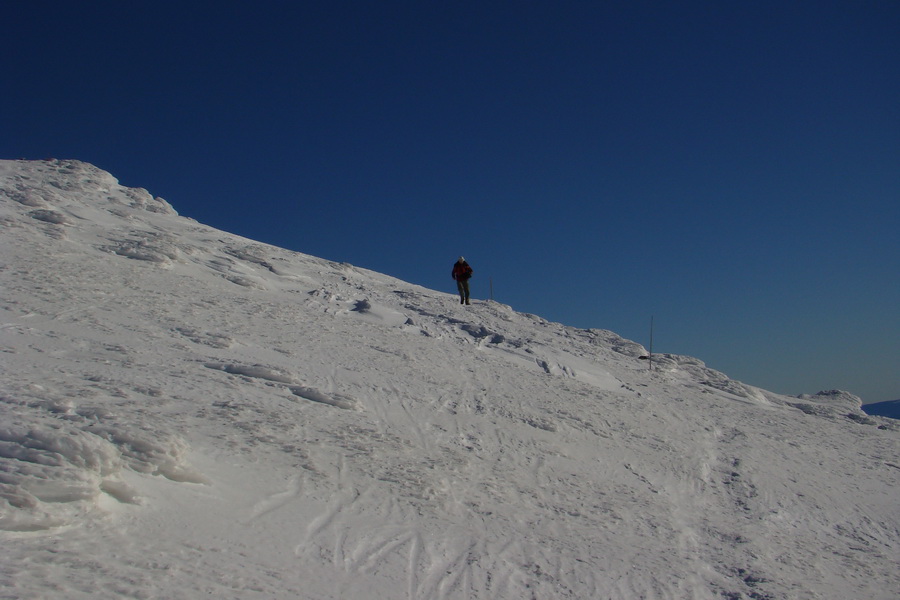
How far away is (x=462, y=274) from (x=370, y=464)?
15029 mm

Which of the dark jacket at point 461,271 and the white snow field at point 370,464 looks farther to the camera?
the dark jacket at point 461,271

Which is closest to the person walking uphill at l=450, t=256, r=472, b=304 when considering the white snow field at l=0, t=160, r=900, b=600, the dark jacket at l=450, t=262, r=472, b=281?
the dark jacket at l=450, t=262, r=472, b=281

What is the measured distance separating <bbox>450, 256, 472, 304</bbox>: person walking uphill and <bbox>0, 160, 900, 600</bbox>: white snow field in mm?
5587

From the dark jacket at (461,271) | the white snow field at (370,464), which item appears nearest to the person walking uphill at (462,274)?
the dark jacket at (461,271)

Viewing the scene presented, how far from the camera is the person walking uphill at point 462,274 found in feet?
71.5

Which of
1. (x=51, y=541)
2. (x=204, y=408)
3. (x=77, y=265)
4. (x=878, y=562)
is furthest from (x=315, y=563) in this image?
(x=77, y=265)

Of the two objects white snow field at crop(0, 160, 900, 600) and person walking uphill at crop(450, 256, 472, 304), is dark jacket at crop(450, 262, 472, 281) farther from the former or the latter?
white snow field at crop(0, 160, 900, 600)

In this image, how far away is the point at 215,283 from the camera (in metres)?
16.5

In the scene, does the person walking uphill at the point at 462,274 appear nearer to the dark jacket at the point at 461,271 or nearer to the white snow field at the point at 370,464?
the dark jacket at the point at 461,271

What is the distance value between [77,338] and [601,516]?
8560 mm

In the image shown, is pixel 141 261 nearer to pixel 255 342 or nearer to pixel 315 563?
pixel 255 342

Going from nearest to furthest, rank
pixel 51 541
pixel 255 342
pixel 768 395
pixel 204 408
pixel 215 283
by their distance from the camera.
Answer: pixel 51 541 → pixel 204 408 → pixel 255 342 → pixel 215 283 → pixel 768 395

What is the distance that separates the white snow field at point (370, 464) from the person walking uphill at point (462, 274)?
5.59 meters

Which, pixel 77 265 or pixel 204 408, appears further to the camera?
pixel 77 265
